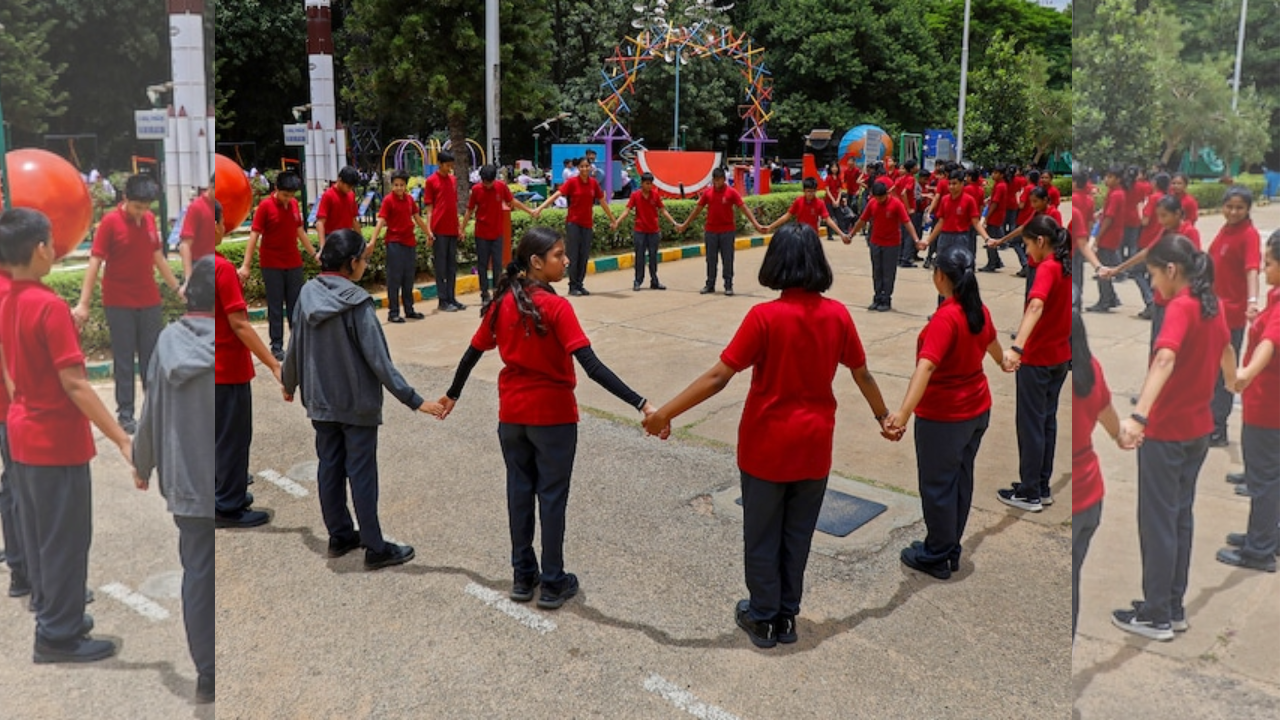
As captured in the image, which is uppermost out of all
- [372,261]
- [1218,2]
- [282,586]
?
[1218,2]

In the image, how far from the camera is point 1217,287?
2762 mm

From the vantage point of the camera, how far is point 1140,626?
290 cm

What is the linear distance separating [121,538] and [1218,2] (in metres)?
2.96

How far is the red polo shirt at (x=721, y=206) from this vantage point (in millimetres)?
11992

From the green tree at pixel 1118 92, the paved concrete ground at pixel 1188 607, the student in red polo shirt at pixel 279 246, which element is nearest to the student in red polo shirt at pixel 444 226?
the student in red polo shirt at pixel 279 246

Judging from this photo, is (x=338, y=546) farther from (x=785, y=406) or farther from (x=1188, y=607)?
(x=1188, y=607)

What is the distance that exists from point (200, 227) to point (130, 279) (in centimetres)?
17

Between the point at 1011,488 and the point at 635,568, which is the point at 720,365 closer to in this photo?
the point at 635,568

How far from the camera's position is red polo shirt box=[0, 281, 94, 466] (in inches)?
73.3

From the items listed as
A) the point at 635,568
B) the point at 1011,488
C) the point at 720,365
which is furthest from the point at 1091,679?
the point at 1011,488

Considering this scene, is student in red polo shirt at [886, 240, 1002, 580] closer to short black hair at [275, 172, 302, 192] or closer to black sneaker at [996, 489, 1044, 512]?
black sneaker at [996, 489, 1044, 512]

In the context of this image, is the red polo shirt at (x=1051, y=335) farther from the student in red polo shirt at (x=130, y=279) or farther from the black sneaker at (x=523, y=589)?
the student in red polo shirt at (x=130, y=279)

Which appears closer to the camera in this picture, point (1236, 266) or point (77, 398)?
point (77, 398)

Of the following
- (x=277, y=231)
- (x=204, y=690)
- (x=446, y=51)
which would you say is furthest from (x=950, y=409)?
(x=446, y=51)
